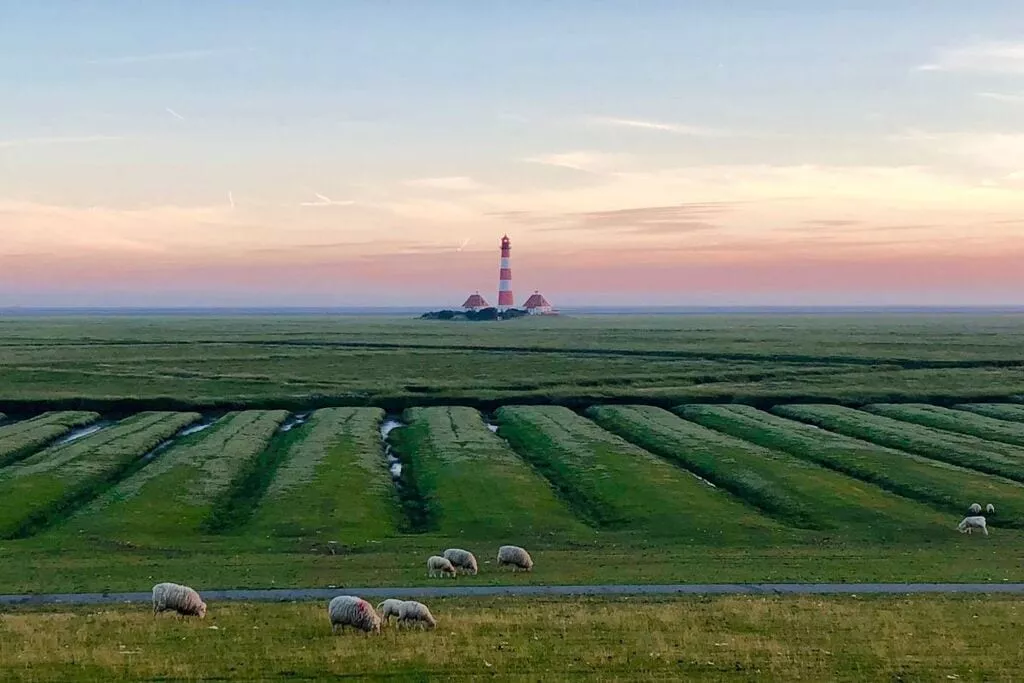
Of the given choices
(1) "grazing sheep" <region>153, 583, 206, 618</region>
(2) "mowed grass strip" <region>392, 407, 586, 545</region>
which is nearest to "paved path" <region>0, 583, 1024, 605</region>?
(1) "grazing sheep" <region>153, 583, 206, 618</region>

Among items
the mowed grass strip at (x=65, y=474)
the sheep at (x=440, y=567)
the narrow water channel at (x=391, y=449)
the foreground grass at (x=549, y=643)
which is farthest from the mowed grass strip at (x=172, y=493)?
the sheep at (x=440, y=567)

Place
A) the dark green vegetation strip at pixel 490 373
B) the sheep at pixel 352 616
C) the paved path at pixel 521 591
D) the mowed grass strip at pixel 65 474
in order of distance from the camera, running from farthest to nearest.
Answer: the dark green vegetation strip at pixel 490 373
the mowed grass strip at pixel 65 474
the paved path at pixel 521 591
the sheep at pixel 352 616

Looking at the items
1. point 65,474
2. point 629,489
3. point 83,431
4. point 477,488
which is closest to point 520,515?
point 477,488

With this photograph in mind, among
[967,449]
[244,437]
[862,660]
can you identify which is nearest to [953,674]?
[862,660]

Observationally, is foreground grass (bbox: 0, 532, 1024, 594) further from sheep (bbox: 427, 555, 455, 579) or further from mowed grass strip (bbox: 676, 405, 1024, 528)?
mowed grass strip (bbox: 676, 405, 1024, 528)

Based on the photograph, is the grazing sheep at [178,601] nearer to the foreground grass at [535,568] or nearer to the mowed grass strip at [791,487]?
the foreground grass at [535,568]

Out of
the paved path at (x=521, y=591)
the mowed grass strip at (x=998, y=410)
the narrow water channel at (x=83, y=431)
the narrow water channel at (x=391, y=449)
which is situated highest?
the mowed grass strip at (x=998, y=410)
